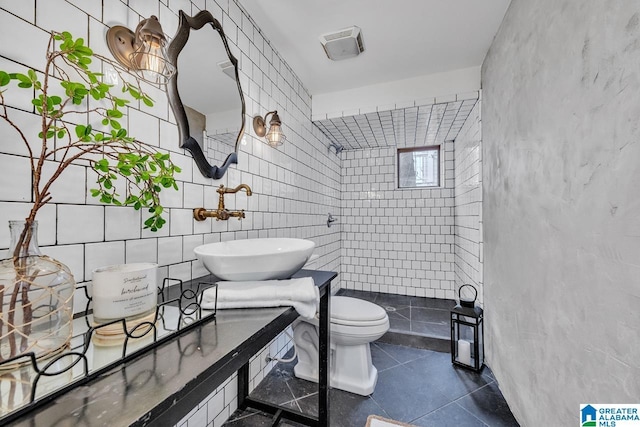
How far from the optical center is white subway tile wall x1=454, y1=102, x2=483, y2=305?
7.09 ft

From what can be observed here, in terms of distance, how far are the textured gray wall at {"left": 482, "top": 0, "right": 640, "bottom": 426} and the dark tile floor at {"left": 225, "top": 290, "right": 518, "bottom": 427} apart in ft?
0.62

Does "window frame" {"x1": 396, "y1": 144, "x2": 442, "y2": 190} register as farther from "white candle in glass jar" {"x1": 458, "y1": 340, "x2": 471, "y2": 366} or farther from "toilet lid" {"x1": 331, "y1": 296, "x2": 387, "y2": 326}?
"toilet lid" {"x1": 331, "y1": 296, "x2": 387, "y2": 326}

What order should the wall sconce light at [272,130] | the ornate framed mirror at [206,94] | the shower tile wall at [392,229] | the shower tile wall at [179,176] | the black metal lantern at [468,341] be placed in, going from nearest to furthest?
the shower tile wall at [179,176], the ornate framed mirror at [206,94], the wall sconce light at [272,130], the black metal lantern at [468,341], the shower tile wall at [392,229]

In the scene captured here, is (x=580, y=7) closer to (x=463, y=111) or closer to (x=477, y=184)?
(x=477, y=184)

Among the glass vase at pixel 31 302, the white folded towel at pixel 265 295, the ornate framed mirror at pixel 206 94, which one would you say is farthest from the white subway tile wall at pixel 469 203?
the glass vase at pixel 31 302

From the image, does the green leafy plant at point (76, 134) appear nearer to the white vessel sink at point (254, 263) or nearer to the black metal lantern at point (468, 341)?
the white vessel sink at point (254, 263)

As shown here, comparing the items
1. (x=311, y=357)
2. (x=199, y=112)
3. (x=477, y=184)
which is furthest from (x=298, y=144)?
(x=311, y=357)

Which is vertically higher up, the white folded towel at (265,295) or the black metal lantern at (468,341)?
the white folded towel at (265,295)

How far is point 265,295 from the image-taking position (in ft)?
3.01

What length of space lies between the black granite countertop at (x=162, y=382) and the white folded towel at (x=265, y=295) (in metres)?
0.10

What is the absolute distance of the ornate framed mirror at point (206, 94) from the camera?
120 centimetres

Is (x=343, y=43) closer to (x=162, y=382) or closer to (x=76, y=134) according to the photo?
(x=76, y=134)

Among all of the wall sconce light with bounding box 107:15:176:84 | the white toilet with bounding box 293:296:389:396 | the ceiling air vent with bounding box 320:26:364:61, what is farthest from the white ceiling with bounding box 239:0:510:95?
the white toilet with bounding box 293:296:389:396

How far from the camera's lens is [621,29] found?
0.79 m
